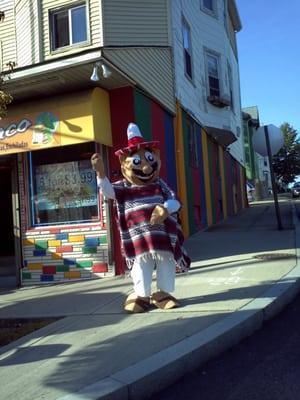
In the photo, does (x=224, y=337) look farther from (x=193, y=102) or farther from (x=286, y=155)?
(x=286, y=155)

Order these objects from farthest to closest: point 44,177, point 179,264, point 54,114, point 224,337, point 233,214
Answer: point 233,214
point 44,177
point 54,114
point 179,264
point 224,337

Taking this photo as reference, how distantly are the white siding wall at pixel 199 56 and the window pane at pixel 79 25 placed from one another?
2233 millimetres

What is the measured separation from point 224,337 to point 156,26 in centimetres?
938

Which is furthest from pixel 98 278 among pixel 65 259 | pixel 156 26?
pixel 156 26

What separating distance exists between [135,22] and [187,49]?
8.82ft

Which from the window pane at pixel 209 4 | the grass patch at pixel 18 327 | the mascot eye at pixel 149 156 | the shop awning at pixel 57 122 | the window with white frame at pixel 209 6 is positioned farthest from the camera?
the window pane at pixel 209 4

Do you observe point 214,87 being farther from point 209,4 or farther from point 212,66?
point 209,4

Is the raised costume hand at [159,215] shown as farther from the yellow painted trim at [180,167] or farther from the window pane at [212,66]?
the window pane at [212,66]

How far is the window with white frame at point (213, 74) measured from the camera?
17.7m

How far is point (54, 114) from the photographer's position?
866 cm

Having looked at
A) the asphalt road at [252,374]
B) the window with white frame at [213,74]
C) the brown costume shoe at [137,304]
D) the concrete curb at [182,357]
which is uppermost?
the window with white frame at [213,74]

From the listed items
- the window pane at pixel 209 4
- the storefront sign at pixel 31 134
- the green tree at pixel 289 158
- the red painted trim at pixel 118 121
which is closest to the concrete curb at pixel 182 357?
the red painted trim at pixel 118 121

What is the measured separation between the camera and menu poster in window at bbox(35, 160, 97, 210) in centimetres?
912

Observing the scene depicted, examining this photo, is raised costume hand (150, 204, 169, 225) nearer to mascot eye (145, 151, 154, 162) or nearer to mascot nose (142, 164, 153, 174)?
mascot nose (142, 164, 153, 174)
